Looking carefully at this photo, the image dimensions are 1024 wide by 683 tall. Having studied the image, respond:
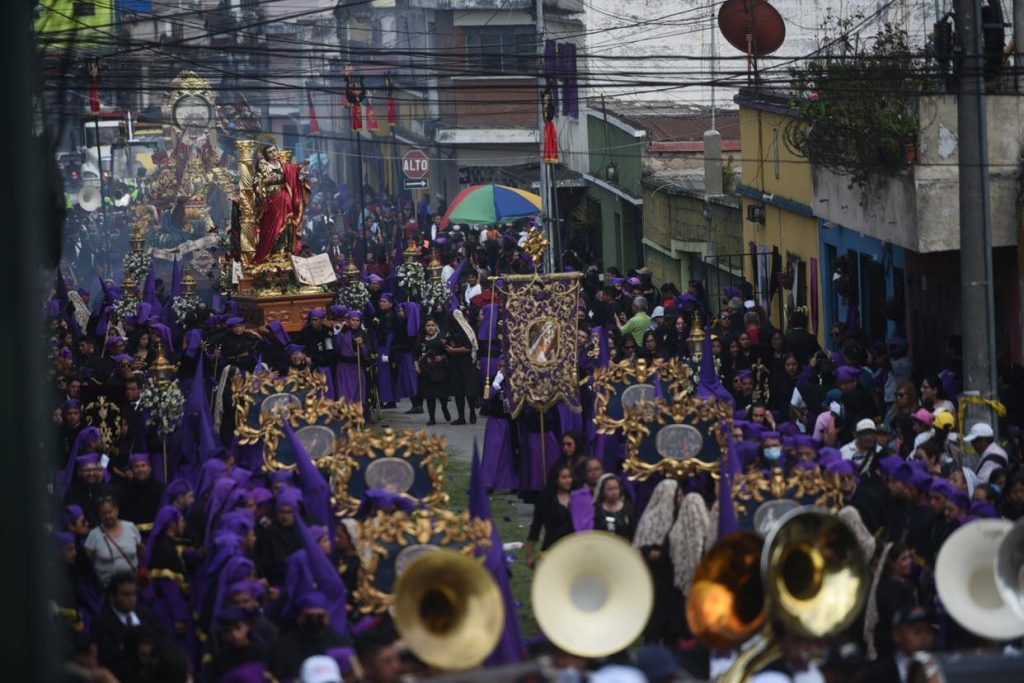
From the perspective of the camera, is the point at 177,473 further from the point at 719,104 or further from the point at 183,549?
the point at 719,104

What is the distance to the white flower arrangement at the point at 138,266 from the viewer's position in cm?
2743

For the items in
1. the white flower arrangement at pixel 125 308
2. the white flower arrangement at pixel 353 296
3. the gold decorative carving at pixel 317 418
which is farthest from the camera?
the white flower arrangement at pixel 353 296

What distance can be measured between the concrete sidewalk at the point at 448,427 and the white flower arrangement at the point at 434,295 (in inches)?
55.0

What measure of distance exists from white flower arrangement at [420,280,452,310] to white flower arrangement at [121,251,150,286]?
6.35 m

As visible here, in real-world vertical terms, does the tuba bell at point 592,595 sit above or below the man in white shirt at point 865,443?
above

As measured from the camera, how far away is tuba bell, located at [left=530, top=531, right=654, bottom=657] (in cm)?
680

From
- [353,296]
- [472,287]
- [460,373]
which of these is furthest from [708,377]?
[472,287]

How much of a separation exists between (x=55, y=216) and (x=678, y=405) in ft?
18.2

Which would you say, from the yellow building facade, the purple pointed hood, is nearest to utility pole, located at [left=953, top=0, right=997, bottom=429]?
the purple pointed hood

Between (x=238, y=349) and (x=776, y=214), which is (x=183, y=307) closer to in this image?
(x=238, y=349)

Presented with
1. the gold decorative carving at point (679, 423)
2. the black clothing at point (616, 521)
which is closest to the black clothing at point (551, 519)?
the black clothing at point (616, 521)

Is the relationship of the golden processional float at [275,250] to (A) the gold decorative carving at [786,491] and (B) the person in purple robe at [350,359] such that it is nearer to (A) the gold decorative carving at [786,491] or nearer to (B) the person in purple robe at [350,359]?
(B) the person in purple robe at [350,359]

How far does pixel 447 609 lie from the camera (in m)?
6.57

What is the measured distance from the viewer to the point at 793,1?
1639 inches
